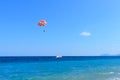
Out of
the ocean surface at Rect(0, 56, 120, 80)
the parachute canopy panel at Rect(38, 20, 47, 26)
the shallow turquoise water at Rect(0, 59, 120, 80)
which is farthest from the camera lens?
the ocean surface at Rect(0, 56, 120, 80)

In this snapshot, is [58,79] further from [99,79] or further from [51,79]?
[99,79]

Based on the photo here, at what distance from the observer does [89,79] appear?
19969 mm

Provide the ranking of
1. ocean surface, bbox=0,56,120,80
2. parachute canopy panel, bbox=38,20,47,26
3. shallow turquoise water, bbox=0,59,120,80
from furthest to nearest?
ocean surface, bbox=0,56,120,80
shallow turquoise water, bbox=0,59,120,80
parachute canopy panel, bbox=38,20,47,26

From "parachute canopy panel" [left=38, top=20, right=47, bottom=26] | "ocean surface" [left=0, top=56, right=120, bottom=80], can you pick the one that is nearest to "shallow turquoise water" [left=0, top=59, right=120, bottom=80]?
"ocean surface" [left=0, top=56, right=120, bottom=80]

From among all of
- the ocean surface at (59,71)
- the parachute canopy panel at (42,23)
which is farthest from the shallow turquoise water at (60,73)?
the parachute canopy panel at (42,23)

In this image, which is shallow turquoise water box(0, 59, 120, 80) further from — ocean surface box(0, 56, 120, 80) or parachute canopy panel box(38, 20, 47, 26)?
parachute canopy panel box(38, 20, 47, 26)

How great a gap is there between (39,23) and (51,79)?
23.6ft

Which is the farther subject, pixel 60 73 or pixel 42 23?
pixel 60 73

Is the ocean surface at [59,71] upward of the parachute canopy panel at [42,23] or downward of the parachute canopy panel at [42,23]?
downward

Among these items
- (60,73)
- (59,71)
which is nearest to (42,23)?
(60,73)

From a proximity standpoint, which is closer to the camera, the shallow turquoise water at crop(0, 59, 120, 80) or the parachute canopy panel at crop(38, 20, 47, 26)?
the parachute canopy panel at crop(38, 20, 47, 26)

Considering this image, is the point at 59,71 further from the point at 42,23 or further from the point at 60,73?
the point at 42,23

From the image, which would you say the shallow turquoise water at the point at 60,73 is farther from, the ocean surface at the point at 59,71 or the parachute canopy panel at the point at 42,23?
the parachute canopy panel at the point at 42,23

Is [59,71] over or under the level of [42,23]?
under
